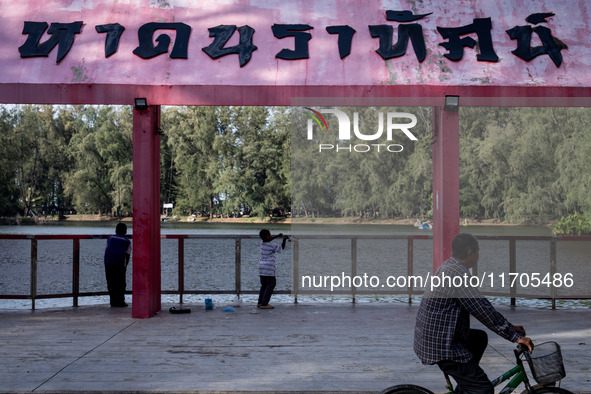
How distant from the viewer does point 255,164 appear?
62.9 m

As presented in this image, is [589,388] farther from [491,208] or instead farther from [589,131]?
[491,208]

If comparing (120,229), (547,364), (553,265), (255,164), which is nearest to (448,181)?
(553,265)

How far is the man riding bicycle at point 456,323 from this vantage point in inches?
159

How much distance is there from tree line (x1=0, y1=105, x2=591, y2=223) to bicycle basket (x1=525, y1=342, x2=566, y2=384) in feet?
120

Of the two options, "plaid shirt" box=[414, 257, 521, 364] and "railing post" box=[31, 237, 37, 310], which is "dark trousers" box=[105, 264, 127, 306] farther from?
"plaid shirt" box=[414, 257, 521, 364]

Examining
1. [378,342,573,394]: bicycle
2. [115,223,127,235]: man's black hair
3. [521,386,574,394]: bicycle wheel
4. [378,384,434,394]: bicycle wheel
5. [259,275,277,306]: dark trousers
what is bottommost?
[259,275,277,306]: dark trousers

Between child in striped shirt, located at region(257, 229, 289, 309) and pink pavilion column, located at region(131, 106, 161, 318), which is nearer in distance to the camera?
pink pavilion column, located at region(131, 106, 161, 318)

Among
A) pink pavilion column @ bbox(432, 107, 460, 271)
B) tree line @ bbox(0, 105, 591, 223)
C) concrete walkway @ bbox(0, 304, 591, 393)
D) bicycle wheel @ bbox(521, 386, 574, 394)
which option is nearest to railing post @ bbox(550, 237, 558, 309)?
concrete walkway @ bbox(0, 304, 591, 393)

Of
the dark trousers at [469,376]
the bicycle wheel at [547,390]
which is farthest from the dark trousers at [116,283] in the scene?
the bicycle wheel at [547,390]

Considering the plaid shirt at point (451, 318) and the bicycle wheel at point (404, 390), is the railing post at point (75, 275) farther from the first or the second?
the plaid shirt at point (451, 318)

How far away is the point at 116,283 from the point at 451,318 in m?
7.91

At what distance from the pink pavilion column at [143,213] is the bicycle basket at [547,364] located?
6.83 meters

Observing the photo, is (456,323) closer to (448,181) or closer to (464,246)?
(464,246)

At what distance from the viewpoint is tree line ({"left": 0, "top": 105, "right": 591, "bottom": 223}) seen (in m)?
47.5
